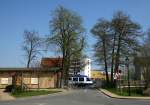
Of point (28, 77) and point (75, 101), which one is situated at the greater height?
point (28, 77)

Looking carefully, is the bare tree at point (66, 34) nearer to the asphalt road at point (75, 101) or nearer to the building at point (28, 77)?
the building at point (28, 77)

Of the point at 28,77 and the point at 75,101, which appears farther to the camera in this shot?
the point at 28,77

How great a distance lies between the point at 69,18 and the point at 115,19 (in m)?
8.83

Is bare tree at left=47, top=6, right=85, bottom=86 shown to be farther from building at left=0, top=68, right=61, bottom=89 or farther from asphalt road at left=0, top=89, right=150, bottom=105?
asphalt road at left=0, top=89, right=150, bottom=105

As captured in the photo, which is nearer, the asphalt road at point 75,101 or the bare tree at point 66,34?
the asphalt road at point 75,101

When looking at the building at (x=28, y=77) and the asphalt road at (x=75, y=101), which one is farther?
the building at (x=28, y=77)

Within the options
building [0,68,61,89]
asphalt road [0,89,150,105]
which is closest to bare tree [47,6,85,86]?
building [0,68,61,89]

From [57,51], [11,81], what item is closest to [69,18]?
[57,51]

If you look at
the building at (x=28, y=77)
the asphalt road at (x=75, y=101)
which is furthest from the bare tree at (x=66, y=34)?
the asphalt road at (x=75, y=101)

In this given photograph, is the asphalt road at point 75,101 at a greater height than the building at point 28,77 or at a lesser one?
lesser

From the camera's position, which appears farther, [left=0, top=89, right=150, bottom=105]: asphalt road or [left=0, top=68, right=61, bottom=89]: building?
[left=0, top=68, right=61, bottom=89]: building

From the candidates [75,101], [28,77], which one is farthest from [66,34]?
[75,101]

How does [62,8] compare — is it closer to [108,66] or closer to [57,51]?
[57,51]

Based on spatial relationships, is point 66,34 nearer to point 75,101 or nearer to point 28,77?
point 28,77
